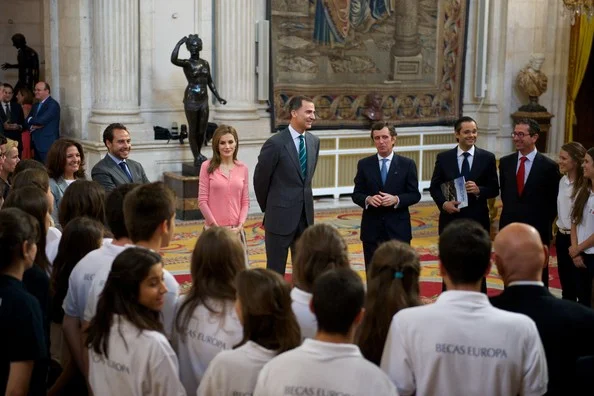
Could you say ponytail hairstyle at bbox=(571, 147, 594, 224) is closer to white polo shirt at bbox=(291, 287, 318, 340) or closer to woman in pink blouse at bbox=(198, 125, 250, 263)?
woman in pink blouse at bbox=(198, 125, 250, 263)

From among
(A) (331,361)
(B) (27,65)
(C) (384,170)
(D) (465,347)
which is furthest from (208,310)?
(B) (27,65)

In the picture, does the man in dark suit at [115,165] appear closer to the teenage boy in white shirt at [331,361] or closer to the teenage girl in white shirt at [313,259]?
the teenage girl in white shirt at [313,259]

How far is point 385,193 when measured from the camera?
728 centimetres

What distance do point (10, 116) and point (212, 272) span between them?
9419mm

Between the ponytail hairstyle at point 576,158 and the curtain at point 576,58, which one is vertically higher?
the curtain at point 576,58

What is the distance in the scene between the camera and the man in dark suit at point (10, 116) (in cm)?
1255

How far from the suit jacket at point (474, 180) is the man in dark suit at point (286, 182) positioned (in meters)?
1.01

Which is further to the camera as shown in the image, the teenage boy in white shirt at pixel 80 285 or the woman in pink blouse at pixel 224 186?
the woman in pink blouse at pixel 224 186

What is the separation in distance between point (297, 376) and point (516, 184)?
15.5ft

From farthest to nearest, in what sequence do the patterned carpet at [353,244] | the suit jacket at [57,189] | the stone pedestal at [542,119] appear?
the stone pedestal at [542,119], the patterned carpet at [353,244], the suit jacket at [57,189]

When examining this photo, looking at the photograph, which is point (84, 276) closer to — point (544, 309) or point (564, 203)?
point (544, 309)

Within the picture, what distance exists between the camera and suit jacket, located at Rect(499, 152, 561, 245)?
7457mm

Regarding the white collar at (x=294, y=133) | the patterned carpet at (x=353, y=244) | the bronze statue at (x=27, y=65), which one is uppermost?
the bronze statue at (x=27, y=65)

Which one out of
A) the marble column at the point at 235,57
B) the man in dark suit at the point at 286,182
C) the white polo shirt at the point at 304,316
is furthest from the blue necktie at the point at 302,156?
the marble column at the point at 235,57
